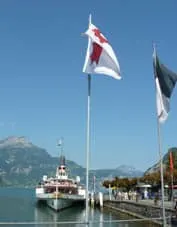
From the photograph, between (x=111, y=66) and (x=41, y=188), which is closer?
(x=111, y=66)

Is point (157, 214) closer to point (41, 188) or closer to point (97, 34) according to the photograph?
point (97, 34)

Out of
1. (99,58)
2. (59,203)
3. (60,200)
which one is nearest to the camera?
(99,58)

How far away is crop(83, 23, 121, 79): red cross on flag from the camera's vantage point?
16.6 metres

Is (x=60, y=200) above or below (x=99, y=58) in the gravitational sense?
below

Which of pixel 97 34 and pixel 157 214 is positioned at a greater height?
pixel 97 34

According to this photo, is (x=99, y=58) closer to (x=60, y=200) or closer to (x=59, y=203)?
(x=59, y=203)

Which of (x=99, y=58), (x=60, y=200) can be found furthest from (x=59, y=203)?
(x=99, y=58)

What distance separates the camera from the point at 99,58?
658 inches

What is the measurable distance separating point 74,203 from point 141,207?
3826 cm

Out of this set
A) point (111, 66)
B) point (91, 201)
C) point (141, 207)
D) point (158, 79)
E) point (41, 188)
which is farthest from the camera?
point (41, 188)

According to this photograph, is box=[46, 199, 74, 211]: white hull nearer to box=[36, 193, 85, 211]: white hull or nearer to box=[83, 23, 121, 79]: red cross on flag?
box=[36, 193, 85, 211]: white hull

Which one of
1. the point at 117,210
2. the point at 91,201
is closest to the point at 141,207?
the point at 117,210

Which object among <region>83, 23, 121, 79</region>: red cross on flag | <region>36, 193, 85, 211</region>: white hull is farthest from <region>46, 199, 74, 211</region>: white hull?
<region>83, 23, 121, 79</region>: red cross on flag

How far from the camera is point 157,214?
4419cm
